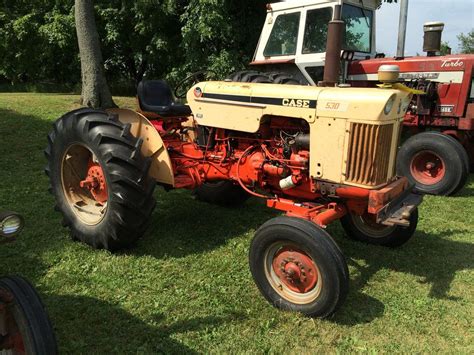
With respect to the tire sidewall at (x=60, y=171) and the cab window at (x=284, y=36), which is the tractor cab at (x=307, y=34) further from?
the tire sidewall at (x=60, y=171)

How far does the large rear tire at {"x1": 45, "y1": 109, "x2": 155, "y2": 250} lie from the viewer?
11.8 feet

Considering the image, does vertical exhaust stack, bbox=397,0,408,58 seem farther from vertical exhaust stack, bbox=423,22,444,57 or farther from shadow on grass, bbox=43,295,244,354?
shadow on grass, bbox=43,295,244,354

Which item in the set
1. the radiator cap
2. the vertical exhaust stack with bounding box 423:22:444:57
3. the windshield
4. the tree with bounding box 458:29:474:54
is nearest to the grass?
the radiator cap

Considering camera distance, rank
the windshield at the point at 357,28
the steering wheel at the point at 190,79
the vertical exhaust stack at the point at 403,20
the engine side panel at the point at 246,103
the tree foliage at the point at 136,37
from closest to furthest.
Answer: the engine side panel at the point at 246,103, the steering wheel at the point at 190,79, the windshield at the point at 357,28, the vertical exhaust stack at the point at 403,20, the tree foliage at the point at 136,37

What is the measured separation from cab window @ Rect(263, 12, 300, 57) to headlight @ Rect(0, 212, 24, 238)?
5434 mm

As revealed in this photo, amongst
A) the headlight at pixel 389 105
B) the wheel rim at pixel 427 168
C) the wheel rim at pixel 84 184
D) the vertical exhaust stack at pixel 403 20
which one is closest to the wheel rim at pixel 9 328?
the wheel rim at pixel 84 184

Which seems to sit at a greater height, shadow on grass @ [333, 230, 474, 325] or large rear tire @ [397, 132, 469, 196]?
large rear tire @ [397, 132, 469, 196]

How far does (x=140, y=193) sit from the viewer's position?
3621 millimetres

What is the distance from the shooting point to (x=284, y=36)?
22.6 ft

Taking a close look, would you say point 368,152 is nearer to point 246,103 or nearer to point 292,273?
point 292,273

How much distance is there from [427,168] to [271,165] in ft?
10.6

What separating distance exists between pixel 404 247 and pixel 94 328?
273 cm

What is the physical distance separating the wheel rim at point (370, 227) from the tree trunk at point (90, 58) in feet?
20.1

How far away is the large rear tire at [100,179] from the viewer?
3.59 metres
